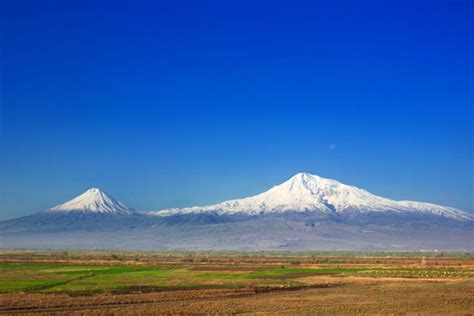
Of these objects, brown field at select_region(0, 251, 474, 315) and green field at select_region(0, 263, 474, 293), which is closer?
brown field at select_region(0, 251, 474, 315)

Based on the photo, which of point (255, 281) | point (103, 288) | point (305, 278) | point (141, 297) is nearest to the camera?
point (141, 297)

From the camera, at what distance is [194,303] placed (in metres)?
40.5

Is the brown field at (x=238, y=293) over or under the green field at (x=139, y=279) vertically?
under

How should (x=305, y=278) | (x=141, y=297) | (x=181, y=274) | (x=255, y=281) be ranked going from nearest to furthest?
(x=141, y=297), (x=255, y=281), (x=305, y=278), (x=181, y=274)

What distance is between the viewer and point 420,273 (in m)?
67.2

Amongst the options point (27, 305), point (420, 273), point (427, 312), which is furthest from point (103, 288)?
point (420, 273)

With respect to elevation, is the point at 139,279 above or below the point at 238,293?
above

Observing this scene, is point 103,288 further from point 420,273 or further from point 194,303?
point 420,273

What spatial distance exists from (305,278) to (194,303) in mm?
22912

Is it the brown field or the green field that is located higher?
the green field

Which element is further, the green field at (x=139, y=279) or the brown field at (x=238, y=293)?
the green field at (x=139, y=279)

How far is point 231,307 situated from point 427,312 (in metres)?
11.1

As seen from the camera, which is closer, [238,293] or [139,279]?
[238,293]

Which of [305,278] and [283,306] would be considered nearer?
[283,306]
